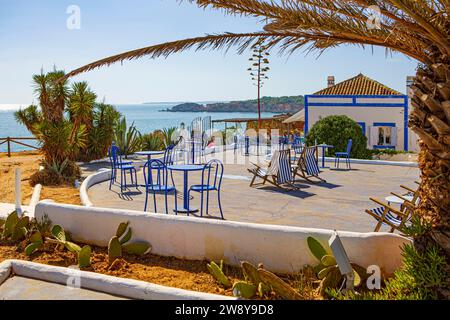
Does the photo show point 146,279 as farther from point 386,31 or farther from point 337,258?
point 386,31

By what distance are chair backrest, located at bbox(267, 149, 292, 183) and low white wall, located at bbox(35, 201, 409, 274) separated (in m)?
4.37

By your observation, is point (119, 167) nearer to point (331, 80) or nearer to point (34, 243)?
point (34, 243)

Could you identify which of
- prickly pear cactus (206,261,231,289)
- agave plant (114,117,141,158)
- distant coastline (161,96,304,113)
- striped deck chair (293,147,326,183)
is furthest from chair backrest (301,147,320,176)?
distant coastline (161,96,304,113)

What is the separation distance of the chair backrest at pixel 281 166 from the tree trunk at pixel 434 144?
568cm

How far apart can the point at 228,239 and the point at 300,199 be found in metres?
3.70

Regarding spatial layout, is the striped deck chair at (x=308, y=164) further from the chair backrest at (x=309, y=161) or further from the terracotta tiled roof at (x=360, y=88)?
the terracotta tiled roof at (x=360, y=88)

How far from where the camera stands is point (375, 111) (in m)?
25.2

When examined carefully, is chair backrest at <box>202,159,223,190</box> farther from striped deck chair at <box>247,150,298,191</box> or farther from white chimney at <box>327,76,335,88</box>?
white chimney at <box>327,76,335,88</box>

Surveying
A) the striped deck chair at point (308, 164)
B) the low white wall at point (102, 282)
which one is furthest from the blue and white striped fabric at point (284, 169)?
the low white wall at point (102, 282)

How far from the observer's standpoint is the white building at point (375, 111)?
2477 centimetres

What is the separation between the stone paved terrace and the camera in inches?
279

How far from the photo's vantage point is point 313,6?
4.10 m

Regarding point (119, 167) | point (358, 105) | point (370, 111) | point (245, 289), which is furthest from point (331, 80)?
point (245, 289)
